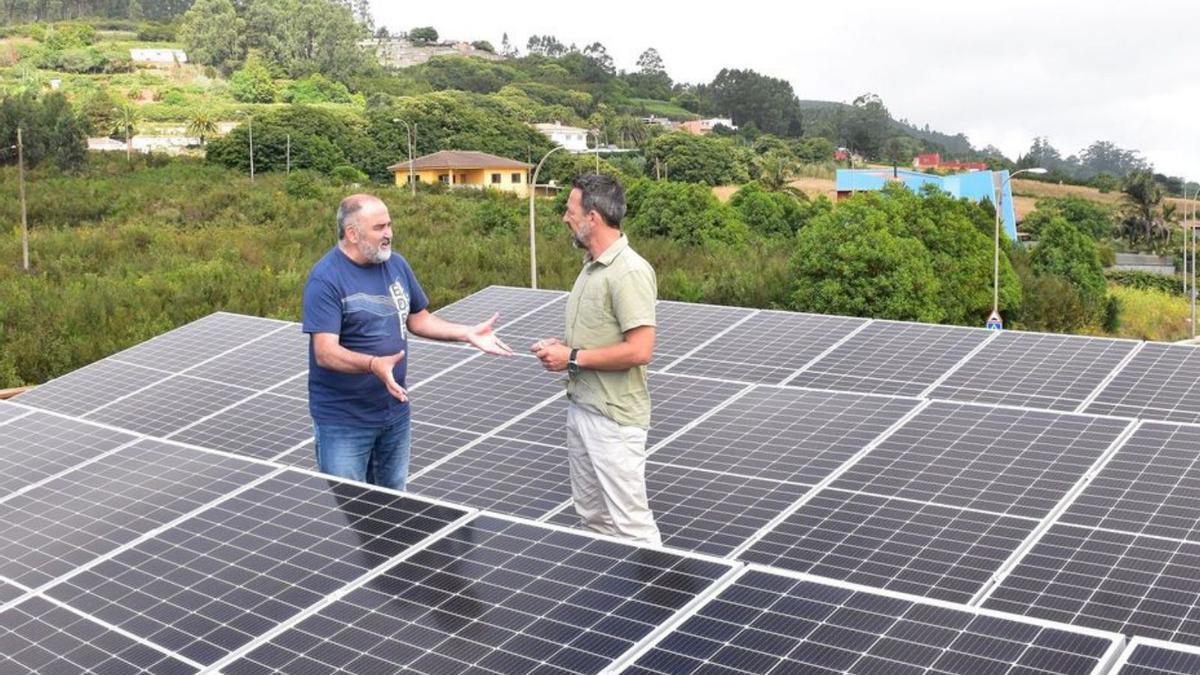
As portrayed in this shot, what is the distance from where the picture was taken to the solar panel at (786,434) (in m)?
9.38

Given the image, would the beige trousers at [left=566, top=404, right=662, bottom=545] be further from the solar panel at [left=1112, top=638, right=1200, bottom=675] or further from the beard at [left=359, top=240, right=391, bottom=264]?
the solar panel at [left=1112, top=638, right=1200, bottom=675]

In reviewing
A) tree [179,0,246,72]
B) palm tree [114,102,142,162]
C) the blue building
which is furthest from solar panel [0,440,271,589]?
tree [179,0,246,72]

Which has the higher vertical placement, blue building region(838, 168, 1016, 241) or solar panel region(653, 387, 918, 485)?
solar panel region(653, 387, 918, 485)

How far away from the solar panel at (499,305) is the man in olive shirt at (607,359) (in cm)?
857

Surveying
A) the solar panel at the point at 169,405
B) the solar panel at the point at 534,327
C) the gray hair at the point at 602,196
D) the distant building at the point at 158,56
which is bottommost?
the solar panel at the point at 169,405

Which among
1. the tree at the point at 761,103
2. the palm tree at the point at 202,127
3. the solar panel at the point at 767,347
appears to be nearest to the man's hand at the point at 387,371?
the solar panel at the point at 767,347

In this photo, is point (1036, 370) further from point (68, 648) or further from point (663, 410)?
point (68, 648)

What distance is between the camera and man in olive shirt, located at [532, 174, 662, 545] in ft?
19.7

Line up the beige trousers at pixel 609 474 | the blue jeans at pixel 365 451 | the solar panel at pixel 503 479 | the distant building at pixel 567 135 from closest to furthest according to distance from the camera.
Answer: the beige trousers at pixel 609 474 → the blue jeans at pixel 365 451 → the solar panel at pixel 503 479 → the distant building at pixel 567 135

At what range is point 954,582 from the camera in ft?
24.4

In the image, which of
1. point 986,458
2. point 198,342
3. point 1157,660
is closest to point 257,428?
point 198,342

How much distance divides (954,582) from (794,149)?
122864mm

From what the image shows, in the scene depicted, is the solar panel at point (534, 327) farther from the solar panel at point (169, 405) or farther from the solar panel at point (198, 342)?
the solar panel at point (169, 405)

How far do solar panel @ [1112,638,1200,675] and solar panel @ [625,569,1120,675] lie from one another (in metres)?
0.05
